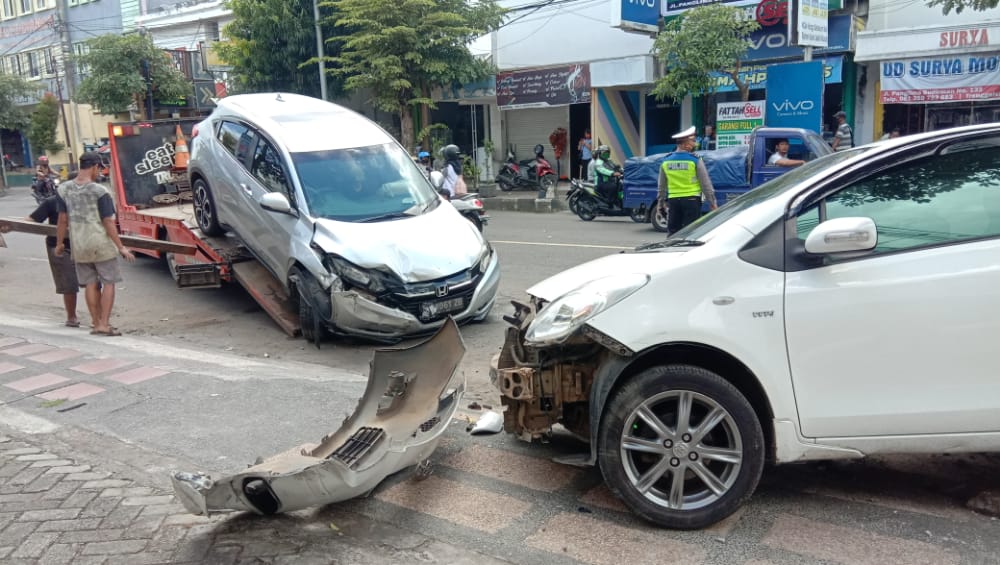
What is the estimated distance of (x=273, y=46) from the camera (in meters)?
25.8

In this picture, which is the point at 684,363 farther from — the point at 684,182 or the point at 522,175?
the point at 522,175

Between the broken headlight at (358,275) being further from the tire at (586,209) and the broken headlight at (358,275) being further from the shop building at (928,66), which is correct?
the shop building at (928,66)

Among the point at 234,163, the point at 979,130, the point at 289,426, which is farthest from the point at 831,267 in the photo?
the point at 234,163

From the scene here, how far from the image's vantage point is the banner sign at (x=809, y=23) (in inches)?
660

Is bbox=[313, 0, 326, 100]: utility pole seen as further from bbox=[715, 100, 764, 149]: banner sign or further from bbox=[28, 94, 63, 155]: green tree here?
bbox=[28, 94, 63, 155]: green tree

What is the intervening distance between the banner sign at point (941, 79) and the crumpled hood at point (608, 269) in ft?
54.5

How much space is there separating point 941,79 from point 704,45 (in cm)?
522

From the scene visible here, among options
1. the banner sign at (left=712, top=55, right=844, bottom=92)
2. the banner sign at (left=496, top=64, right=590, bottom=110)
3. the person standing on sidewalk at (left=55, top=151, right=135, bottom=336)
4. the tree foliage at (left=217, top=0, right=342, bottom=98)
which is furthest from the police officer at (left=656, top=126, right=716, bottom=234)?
the tree foliage at (left=217, top=0, right=342, bottom=98)

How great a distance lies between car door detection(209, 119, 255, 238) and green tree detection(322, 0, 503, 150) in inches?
535

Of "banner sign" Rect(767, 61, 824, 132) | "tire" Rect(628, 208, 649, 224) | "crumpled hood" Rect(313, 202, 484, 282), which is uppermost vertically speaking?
"banner sign" Rect(767, 61, 824, 132)

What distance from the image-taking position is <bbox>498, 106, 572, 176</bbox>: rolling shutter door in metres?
26.5

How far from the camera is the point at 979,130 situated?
3.54 m

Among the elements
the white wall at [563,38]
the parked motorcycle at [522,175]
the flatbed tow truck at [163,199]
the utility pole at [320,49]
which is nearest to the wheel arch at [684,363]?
the flatbed tow truck at [163,199]

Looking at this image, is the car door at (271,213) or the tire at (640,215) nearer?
the car door at (271,213)
